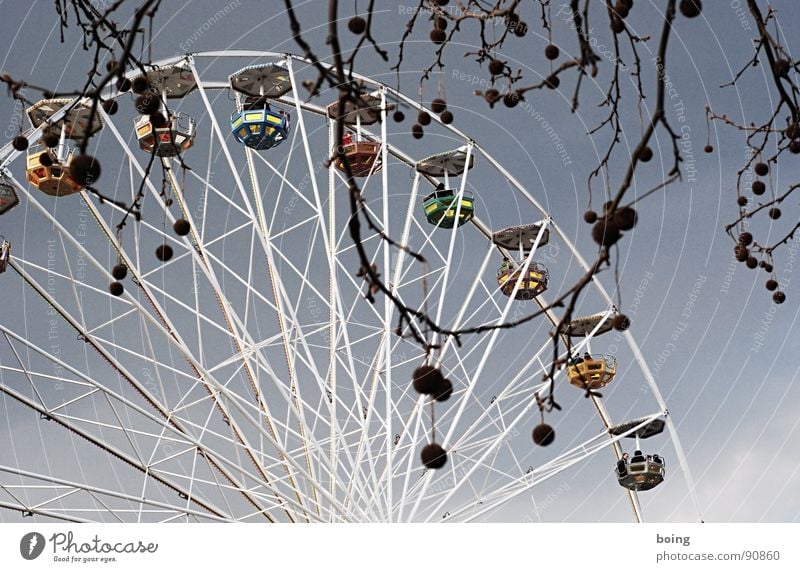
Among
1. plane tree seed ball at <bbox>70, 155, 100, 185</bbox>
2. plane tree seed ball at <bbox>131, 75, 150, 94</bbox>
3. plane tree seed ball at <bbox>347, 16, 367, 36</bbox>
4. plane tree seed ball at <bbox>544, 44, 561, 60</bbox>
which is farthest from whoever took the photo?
plane tree seed ball at <bbox>544, 44, 561, 60</bbox>

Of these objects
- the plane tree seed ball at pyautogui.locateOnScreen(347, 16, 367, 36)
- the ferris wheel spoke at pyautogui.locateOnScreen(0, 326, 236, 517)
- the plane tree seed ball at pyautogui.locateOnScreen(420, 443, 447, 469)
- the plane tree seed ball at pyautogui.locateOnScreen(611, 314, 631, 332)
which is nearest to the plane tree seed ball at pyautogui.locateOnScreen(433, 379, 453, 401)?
the plane tree seed ball at pyautogui.locateOnScreen(420, 443, 447, 469)

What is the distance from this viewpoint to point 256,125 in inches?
671

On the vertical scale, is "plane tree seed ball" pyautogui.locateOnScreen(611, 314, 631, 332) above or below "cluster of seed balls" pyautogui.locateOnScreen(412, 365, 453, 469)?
above

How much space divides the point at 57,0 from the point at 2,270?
1371 cm

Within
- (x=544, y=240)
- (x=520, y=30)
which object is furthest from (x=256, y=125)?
(x=520, y=30)

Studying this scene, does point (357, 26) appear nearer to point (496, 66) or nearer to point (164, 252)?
point (496, 66)

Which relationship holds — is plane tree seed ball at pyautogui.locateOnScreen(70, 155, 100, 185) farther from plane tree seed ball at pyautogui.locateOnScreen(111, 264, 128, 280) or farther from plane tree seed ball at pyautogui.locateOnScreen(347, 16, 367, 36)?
plane tree seed ball at pyautogui.locateOnScreen(111, 264, 128, 280)
